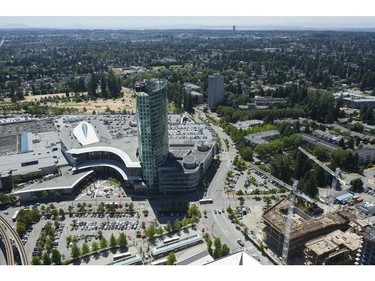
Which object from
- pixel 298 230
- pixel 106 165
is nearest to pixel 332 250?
pixel 298 230

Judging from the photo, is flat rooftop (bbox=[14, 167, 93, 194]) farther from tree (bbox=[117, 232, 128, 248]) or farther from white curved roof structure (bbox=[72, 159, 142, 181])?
tree (bbox=[117, 232, 128, 248])

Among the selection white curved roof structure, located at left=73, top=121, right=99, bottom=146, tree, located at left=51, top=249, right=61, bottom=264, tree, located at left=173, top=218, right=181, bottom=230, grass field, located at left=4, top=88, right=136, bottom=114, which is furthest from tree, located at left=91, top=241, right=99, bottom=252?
grass field, located at left=4, top=88, right=136, bottom=114

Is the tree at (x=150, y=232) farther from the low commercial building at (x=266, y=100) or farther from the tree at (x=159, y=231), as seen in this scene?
the low commercial building at (x=266, y=100)

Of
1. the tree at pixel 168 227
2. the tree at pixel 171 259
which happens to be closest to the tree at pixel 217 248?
the tree at pixel 171 259

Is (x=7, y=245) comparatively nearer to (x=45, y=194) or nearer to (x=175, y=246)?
(x=45, y=194)

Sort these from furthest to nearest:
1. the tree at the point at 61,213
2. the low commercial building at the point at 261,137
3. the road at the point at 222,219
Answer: the low commercial building at the point at 261,137, the tree at the point at 61,213, the road at the point at 222,219

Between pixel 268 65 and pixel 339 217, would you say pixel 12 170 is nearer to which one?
pixel 339 217
